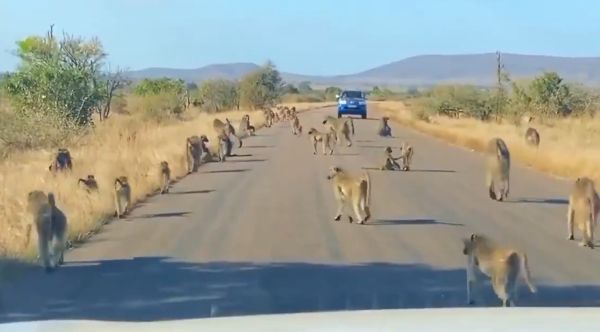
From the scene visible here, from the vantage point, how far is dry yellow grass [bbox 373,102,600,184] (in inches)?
1000

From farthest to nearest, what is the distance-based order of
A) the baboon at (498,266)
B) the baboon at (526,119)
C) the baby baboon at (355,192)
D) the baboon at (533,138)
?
the baboon at (526,119) < the baboon at (533,138) < the baby baboon at (355,192) < the baboon at (498,266)

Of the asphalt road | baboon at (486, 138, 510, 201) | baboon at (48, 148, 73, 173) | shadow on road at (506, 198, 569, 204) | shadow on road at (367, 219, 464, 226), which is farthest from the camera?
baboon at (48, 148, 73, 173)

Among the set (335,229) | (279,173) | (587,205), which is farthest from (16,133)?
(587,205)

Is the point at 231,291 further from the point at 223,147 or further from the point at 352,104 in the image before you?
the point at 352,104

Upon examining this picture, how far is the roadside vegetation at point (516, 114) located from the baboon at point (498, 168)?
9.80 m

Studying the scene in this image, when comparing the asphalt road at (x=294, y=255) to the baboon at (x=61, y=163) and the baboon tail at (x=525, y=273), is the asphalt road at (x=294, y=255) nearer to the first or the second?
the baboon tail at (x=525, y=273)

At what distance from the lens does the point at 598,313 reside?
456 centimetres

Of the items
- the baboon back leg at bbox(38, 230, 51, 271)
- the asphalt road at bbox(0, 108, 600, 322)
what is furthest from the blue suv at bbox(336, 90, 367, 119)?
the baboon back leg at bbox(38, 230, 51, 271)

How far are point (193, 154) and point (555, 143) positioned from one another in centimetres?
1526

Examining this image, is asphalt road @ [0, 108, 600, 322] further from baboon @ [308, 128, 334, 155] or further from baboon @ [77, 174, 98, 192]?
baboon @ [308, 128, 334, 155]

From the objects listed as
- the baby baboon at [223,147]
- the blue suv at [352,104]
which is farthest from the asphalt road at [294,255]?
the blue suv at [352,104]

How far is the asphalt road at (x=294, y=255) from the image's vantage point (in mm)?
10211

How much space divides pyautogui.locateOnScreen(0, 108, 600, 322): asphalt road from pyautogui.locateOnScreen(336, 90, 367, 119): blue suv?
128 feet

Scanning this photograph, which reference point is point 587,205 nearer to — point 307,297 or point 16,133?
point 307,297
